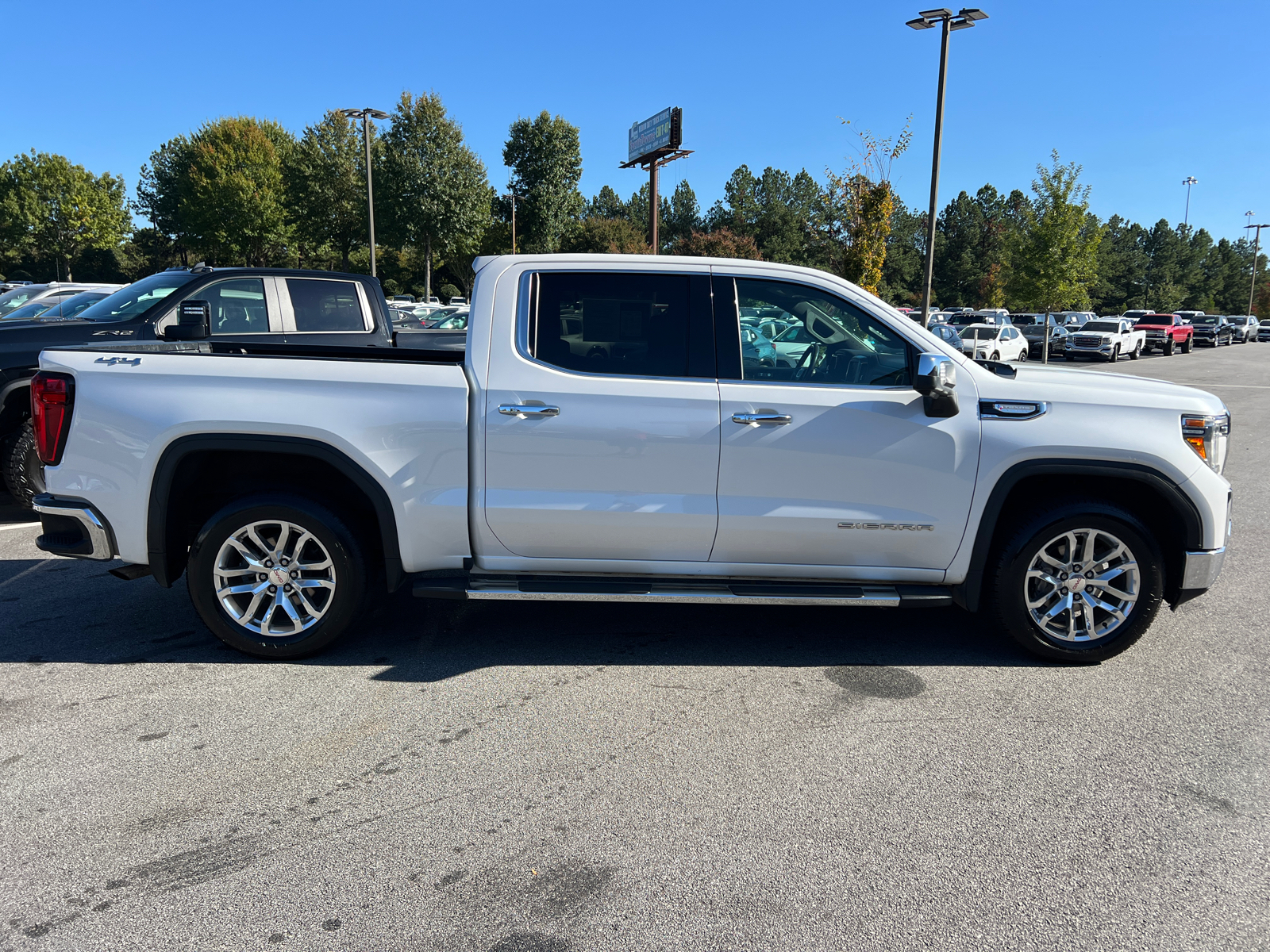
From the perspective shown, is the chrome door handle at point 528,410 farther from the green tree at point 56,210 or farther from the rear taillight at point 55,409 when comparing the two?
the green tree at point 56,210

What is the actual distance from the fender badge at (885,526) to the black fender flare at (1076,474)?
10.7 inches

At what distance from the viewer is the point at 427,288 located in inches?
1909

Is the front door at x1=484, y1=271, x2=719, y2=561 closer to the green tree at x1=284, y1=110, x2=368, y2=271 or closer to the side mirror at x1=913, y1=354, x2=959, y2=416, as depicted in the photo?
the side mirror at x1=913, y1=354, x2=959, y2=416

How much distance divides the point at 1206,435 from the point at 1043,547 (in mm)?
960

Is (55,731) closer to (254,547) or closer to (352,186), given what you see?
(254,547)

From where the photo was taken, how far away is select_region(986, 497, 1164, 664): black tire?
14.1ft

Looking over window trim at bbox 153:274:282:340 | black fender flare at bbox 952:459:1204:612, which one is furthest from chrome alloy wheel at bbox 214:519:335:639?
window trim at bbox 153:274:282:340

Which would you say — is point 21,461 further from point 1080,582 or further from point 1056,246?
point 1056,246

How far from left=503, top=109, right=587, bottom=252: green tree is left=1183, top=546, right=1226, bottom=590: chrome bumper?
63316 millimetres

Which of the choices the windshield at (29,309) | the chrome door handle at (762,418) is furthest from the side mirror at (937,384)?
the windshield at (29,309)

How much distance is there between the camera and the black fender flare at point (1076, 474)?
13.8 feet

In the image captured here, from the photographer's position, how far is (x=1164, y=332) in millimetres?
39656

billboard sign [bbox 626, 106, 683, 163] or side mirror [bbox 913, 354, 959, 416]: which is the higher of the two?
billboard sign [bbox 626, 106, 683, 163]

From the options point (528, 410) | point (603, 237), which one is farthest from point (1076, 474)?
point (603, 237)
